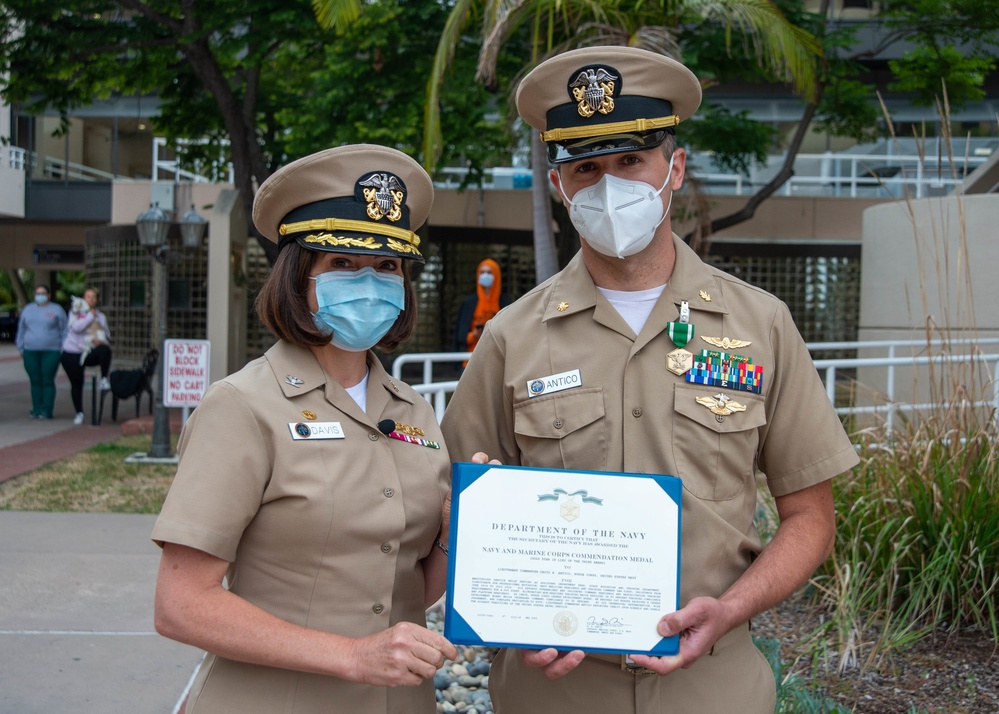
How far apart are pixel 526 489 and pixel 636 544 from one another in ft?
0.77

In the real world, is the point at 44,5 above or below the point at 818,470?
above

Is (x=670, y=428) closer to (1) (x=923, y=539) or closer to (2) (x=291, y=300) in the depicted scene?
(2) (x=291, y=300)

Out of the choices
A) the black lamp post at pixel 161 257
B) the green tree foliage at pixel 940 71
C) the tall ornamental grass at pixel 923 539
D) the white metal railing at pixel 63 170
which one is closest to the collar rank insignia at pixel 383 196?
the tall ornamental grass at pixel 923 539

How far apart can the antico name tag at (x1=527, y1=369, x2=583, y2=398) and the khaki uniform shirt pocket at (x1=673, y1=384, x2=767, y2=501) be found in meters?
0.23

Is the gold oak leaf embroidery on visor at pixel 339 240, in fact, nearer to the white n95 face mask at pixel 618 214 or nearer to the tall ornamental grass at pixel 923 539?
the white n95 face mask at pixel 618 214

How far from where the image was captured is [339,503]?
191 centimetres

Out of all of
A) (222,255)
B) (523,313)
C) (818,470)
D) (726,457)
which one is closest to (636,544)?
(726,457)

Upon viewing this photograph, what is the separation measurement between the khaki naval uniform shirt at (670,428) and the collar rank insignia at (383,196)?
1.22ft

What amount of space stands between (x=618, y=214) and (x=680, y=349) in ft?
1.10

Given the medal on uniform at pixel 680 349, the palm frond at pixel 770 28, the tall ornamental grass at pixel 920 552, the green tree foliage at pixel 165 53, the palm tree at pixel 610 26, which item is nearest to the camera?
the medal on uniform at pixel 680 349

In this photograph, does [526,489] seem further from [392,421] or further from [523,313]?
[523,313]

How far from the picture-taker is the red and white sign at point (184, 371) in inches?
408

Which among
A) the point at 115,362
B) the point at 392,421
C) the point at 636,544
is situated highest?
the point at 392,421

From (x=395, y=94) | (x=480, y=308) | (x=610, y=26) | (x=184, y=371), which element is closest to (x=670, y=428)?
(x=610, y=26)
